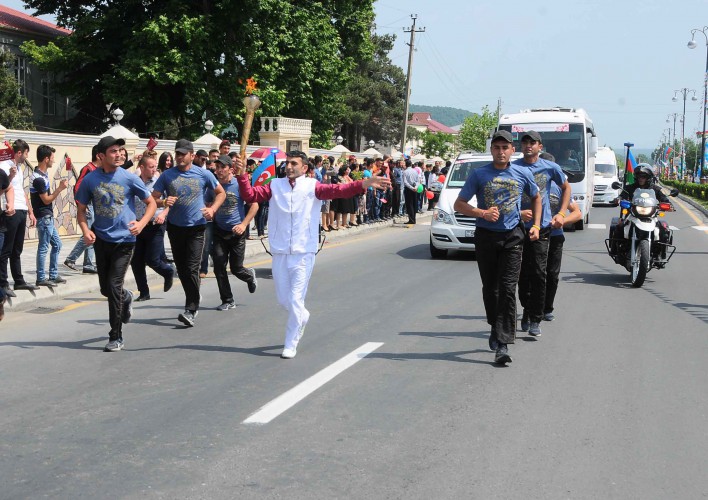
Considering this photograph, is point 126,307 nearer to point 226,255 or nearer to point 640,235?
point 226,255

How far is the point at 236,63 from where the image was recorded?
120ft

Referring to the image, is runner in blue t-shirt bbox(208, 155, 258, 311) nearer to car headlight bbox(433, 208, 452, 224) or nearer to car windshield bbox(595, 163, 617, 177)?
car headlight bbox(433, 208, 452, 224)

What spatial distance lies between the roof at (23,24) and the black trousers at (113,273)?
43402mm

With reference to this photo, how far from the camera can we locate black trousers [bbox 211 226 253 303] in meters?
10.1

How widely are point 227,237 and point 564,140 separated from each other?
15633mm

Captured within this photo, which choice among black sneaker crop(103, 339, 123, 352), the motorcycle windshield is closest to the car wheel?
the motorcycle windshield

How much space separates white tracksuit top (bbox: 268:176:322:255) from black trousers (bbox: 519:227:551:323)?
2.24 meters

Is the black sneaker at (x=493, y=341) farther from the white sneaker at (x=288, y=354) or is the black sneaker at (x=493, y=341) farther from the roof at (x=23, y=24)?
the roof at (x=23, y=24)

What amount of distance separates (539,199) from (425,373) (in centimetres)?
192

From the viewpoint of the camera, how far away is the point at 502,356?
290 inches

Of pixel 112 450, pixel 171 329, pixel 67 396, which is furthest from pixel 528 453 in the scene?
pixel 171 329

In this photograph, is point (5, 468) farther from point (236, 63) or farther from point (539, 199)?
point (236, 63)

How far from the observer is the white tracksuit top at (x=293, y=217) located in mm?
7758

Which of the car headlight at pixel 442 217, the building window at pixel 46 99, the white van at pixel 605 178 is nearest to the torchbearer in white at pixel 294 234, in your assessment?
the car headlight at pixel 442 217
